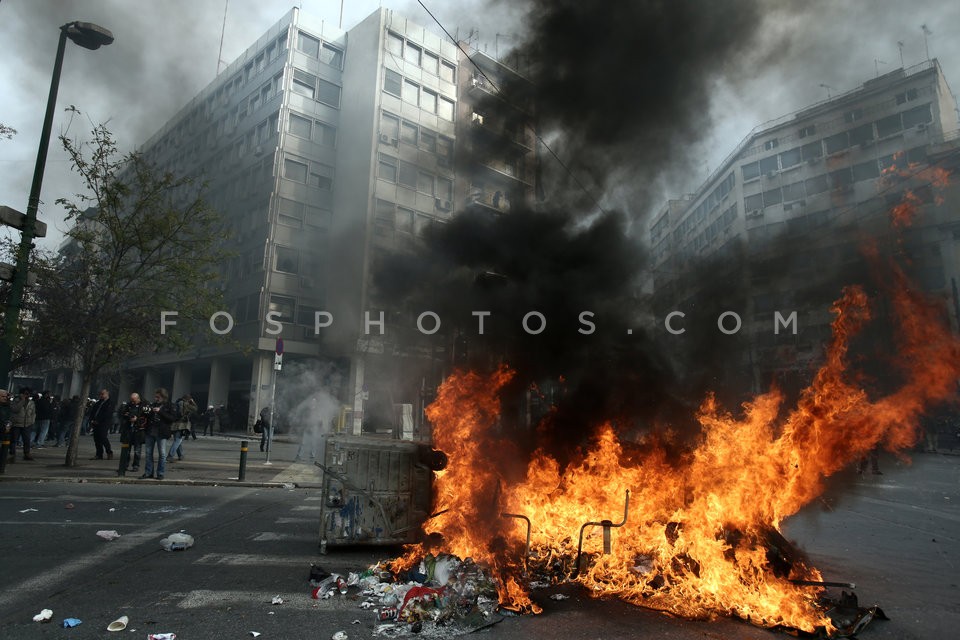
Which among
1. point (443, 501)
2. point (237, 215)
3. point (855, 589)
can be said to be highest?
point (237, 215)

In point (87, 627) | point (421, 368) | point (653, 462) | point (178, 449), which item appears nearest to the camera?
point (87, 627)

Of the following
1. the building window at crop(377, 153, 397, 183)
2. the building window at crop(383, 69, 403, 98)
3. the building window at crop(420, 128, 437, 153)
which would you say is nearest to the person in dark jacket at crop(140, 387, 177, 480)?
the building window at crop(377, 153, 397, 183)

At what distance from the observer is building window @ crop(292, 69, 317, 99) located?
2212cm

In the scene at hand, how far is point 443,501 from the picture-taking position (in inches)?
224

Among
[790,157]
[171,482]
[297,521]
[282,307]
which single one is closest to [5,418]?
[171,482]

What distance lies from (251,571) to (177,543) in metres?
1.34

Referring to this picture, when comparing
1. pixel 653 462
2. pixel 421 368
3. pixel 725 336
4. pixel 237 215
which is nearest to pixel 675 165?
pixel 725 336

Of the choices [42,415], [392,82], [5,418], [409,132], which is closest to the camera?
[5,418]

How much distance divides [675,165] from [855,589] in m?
5.78

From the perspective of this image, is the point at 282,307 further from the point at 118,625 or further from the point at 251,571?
the point at 118,625

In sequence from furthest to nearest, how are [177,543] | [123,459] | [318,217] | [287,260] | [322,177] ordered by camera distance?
1. [287,260]
2. [322,177]
3. [318,217]
4. [123,459]
5. [177,543]

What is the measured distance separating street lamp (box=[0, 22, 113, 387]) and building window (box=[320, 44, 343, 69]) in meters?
12.5

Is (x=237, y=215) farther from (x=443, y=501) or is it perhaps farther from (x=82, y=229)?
(x=443, y=501)

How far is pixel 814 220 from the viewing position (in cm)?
767
